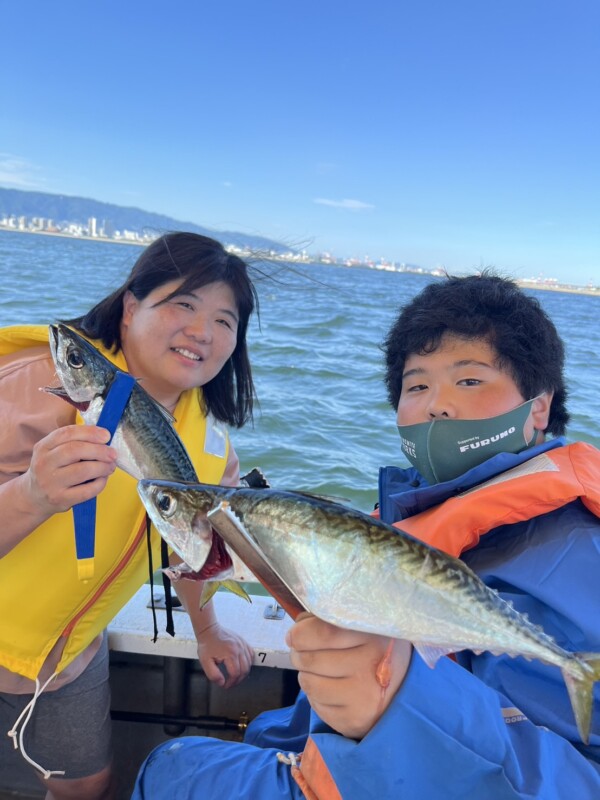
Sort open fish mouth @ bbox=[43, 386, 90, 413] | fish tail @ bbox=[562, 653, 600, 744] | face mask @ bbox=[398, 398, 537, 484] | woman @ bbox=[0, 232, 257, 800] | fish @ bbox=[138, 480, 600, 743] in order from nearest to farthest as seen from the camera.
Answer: fish @ bbox=[138, 480, 600, 743], fish tail @ bbox=[562, 653, 600, 744], open fish mouth @ bbox=[43, 386, 90, 413], face mask @ bbox=[398, 398, 537, 484], woman @ bbox=[0, 232, 257, 800]

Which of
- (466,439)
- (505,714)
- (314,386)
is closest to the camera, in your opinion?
(505,714)

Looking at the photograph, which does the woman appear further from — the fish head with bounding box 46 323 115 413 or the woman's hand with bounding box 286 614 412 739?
the woman's hand with bounding box 286 614 412 739

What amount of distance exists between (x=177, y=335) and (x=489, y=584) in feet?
5.48

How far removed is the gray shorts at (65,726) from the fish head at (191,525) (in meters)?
1.68

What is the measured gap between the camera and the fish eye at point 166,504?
146 cm

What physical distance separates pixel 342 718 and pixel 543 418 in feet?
5.46

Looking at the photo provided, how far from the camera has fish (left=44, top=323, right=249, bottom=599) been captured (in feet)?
6.51

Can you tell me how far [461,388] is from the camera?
240 centimetres

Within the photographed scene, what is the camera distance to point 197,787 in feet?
6.75

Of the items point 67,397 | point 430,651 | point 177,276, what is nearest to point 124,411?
point 67,397

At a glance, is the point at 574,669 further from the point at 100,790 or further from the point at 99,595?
the point at 100,790

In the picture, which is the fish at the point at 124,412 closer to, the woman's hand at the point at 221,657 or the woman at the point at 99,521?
the woman at the point at 99,521

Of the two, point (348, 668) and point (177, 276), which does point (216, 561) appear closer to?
point (348, 668)

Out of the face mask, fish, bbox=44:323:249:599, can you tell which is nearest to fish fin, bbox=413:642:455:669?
fish, bbox=44:323:249:599
